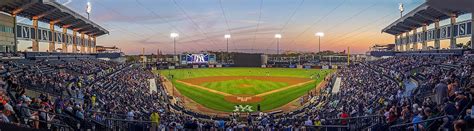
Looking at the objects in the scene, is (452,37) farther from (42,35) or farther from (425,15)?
(42,35)

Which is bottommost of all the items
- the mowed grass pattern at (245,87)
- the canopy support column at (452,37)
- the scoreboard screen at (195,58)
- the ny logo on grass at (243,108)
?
the ny logo on grass at (243,108)

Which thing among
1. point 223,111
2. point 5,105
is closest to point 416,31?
point 223,111

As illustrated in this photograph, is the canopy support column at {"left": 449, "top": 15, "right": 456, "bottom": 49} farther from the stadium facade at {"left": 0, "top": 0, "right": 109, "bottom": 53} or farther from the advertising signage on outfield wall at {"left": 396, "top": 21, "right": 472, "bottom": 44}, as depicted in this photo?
the stadium facade at {"left": 0, "top": 0, "right": 109, "bottom": 53}

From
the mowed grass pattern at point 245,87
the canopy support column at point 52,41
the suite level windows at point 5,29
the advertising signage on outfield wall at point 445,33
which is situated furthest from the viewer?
the canopy support column at point 52,41

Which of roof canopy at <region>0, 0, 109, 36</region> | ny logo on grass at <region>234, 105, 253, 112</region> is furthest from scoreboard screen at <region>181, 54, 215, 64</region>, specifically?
ny logo on grass at <region>234, 105, 253, 112</region>

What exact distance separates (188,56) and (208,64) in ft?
18.6

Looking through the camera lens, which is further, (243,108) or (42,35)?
(42,35)

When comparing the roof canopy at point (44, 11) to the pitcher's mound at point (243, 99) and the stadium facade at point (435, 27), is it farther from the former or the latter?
the stadium facade at point (435, 27)

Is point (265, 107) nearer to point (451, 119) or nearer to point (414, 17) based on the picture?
point (414, 17)

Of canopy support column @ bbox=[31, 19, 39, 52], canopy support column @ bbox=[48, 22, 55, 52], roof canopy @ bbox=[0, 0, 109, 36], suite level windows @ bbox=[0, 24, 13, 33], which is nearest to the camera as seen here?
roof canopy @ bbox=[0, 0, 109, 36]

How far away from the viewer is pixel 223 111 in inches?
1391

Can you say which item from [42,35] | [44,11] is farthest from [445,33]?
[42,35]

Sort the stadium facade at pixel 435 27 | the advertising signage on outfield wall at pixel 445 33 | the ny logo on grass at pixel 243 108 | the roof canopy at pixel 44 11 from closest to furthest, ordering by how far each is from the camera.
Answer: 1. the ny logo on grass at pixel 243 108
2. the roof canopy at pixel 44 11
3. the advertising signage on outfield wall at pixel 445 33
4. the stadium facade at pixel 435 27

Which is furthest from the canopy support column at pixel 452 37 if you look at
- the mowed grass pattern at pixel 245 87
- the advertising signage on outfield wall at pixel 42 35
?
the advertising signage on outfield wall at pixel 42 35
